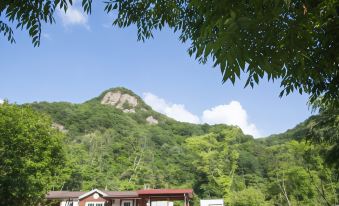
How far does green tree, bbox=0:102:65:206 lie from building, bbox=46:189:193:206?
596 centimetres

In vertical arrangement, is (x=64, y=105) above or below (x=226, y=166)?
above

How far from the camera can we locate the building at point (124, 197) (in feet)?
92.8

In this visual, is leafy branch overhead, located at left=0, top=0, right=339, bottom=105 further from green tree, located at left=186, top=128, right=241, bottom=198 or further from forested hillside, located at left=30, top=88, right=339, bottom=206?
green tree, located at left=186, top=128, right=241, bottom=198

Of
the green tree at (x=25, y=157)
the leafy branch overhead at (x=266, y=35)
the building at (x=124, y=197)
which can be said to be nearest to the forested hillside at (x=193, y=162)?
the green tree at (x=25, y=157)

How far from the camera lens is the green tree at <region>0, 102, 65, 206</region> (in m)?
25.3

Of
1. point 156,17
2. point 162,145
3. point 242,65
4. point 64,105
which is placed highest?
point 64,105

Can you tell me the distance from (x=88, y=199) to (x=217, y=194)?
79.3ft

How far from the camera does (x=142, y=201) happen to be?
30547mm

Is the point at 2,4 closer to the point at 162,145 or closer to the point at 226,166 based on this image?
the point at 226,166

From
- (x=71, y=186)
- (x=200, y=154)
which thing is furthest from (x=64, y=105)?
(x=200, y=154)

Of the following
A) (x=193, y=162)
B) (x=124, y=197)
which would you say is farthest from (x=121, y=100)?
(x=124, y=197)

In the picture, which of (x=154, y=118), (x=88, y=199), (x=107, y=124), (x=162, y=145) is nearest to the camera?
(x=88, y=199)

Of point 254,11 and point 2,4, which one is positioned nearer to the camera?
point 254,11

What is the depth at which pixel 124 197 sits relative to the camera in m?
32.5
